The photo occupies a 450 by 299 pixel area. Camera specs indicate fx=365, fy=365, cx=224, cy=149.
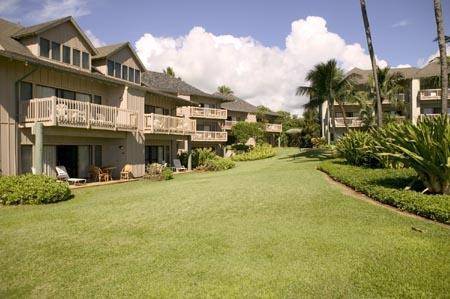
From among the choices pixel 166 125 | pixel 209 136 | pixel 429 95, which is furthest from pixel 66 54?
pixel 429 95

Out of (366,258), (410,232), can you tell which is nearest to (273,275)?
(366,258)

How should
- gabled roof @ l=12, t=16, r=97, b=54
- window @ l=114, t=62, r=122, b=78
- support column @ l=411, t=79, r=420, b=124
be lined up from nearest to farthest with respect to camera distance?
1. gabled roof @ l=12, t=16, r=97, b=54
2. window @ l=114, t=62, r=122, b=78
3. support column @ l=411, t=79, r=420, b=124

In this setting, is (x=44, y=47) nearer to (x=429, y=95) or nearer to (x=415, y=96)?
(x=415, y=96)

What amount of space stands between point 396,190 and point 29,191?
12383 mm

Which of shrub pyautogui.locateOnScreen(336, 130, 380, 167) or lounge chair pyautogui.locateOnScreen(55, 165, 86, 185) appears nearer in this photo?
shrub pyautogui.locateOnScreen(336, 130, 380, 167)

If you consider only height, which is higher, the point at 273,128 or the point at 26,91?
the point at 26,91

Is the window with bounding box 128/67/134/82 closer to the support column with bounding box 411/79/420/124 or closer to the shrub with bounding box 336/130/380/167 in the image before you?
the shrub with bounding box 336/130/380/167

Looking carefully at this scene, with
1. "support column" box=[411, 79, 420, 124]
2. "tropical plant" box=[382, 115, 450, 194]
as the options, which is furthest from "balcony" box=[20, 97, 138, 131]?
"support column" box=[411, 79, 420, 124]

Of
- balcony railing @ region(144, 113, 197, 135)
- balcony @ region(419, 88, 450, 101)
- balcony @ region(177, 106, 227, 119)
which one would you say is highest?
balcony @ region(419, 88, 450, 101)

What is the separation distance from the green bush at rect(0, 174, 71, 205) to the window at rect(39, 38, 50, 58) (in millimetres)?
9118

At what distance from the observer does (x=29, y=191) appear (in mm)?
12945

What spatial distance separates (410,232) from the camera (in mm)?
8211

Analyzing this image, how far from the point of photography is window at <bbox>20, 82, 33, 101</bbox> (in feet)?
58.0

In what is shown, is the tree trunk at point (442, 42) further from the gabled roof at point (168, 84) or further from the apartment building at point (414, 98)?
the apartment building at point (414, 98)
